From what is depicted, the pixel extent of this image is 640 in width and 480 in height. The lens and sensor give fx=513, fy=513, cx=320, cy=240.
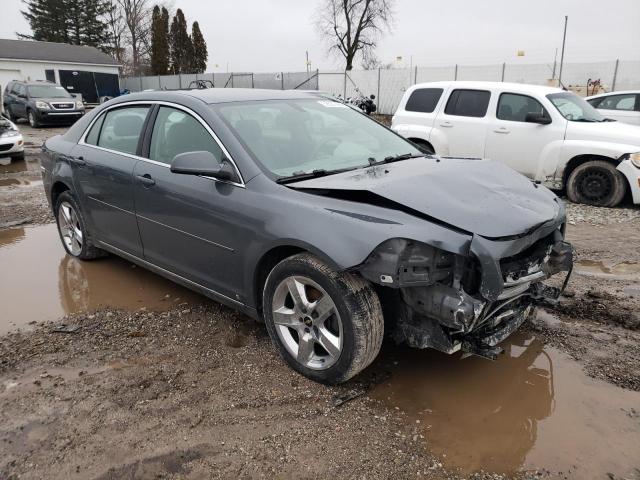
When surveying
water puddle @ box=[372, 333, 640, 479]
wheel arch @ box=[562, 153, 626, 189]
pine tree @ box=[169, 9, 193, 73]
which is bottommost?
water puddle @ box=[372, 333, 640, 479]

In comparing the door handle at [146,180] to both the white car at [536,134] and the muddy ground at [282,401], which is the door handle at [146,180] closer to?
the muddy ground at [282,401]

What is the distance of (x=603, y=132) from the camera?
24.9ft


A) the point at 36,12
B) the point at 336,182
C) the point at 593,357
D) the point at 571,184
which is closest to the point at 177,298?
the point at 336,182

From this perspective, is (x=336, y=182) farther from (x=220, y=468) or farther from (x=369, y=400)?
(x=220, y=468)

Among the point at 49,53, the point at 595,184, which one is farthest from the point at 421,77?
the point at 49,53

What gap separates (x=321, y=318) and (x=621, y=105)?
11.5 meters

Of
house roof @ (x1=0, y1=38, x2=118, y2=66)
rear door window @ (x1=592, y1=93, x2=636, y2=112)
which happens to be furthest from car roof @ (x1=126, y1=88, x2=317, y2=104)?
house roof @ (x1=0, y1=38, x2=118, y2=66)

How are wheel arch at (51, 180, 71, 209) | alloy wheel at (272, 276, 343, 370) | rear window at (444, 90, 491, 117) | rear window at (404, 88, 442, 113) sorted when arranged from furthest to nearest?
rear window at (404, 88, 442, 113) → rear window at (444, 90, 491, 117) → wheel arch at (51, 180, 71, 209) → alloy wheel at (272, 276, 343, 370)

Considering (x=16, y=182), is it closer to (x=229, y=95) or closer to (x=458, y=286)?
(x=229, y=95)

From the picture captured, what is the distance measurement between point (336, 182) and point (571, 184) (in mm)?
6006

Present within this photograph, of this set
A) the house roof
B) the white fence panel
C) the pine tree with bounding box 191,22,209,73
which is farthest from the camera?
the pine tree with bounding box 191,22,209,73

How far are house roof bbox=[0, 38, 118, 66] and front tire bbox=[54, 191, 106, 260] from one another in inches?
1600

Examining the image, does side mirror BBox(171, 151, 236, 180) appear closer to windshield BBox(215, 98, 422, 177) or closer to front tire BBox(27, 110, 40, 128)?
windshield BBox(215, 98, 422, 177)

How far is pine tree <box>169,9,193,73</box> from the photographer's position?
2208 inches
